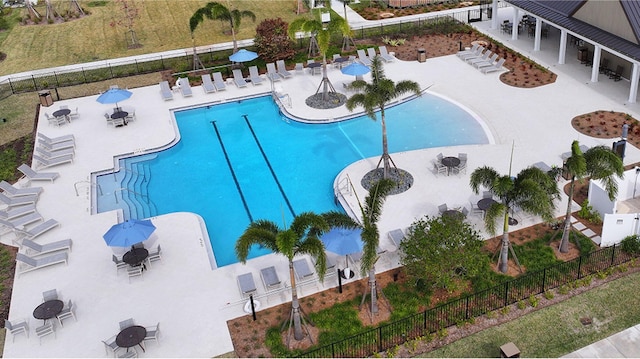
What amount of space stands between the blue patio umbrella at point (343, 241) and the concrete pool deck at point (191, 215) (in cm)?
154

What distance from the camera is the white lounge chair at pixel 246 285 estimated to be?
19.4 meters

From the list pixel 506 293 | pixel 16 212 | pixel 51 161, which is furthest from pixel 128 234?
pixel 506 293

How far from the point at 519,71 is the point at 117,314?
24433 millimetres

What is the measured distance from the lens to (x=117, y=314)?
19.3 m

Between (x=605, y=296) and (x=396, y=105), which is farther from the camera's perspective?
(x=396, y=105)

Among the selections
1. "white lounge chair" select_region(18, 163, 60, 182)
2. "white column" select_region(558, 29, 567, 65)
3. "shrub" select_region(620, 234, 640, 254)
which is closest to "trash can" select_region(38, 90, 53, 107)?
"white lounge chair" select_region(18, 163, 60, 182)

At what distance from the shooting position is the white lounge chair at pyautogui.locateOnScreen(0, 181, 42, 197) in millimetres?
25209

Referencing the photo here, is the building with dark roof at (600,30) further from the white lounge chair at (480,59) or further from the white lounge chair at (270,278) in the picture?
the white lounge chair at (270,278)

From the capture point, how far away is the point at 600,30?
102 ft

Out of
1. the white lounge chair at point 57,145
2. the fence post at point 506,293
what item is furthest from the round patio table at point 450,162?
the white lounge chair at point 57,145

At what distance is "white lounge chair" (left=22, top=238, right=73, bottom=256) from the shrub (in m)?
18.7

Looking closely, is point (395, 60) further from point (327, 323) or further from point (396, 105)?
point (327, 323)

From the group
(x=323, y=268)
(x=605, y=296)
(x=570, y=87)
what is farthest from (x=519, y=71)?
(x=323, y=268)

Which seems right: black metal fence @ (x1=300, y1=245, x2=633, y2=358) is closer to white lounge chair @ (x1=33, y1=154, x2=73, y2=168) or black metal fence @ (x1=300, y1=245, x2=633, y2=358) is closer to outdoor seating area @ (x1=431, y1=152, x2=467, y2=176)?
outdoor seating area @ (x1=431, y1=152, x2=467, y2=176)
